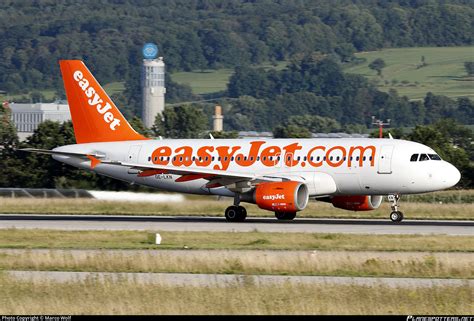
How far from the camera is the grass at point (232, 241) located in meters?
33.7

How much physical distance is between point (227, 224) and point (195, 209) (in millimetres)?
9015

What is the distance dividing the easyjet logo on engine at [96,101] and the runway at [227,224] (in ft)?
17.7

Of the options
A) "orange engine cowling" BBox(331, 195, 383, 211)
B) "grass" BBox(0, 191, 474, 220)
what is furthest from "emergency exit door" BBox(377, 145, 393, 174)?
"grass" BBox(0, 191, 474, 220)

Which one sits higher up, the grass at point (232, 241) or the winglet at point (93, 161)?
the winglet at point (93, 161)

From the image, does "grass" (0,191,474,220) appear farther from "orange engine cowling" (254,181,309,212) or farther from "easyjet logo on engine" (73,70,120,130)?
"orange engine cowling" (254,181,309,212)

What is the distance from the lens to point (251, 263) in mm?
28000

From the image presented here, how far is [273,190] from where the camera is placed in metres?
46.2

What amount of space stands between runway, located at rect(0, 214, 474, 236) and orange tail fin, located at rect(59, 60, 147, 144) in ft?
16.2

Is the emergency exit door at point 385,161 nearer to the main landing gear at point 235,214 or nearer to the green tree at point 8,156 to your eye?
the main landing gear at point 235,214

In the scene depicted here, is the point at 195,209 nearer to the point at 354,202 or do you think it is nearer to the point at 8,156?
the point at 354,202

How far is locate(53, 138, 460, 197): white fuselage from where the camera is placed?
47375 mm

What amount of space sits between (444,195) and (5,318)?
5029 cm

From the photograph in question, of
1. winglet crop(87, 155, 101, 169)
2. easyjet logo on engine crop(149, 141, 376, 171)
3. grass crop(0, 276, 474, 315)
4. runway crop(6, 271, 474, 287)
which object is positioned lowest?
runway crop(6, 271, 474, 287)

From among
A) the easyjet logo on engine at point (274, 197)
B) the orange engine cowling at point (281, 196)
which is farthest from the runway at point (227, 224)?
the easyjet logo on engine at point (274, 197)
